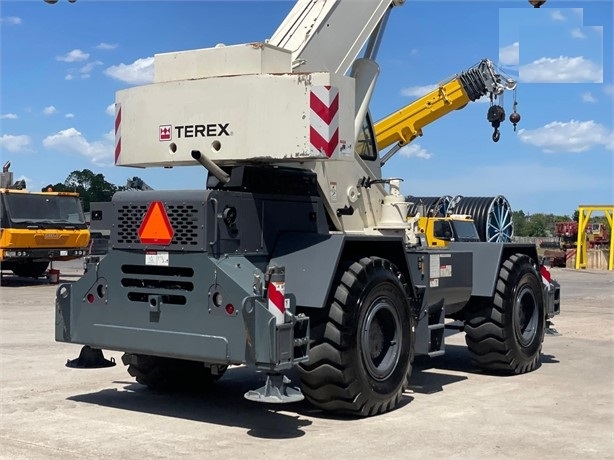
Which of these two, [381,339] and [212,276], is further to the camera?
[381,339]

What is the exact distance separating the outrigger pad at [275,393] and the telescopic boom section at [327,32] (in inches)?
120

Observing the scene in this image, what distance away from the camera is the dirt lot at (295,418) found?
18.9ft

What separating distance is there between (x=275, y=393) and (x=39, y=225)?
16.6 metres

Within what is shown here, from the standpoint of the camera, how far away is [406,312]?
7.36m

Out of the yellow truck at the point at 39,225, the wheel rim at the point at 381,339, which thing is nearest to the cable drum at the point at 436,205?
the yellow truck at the point at 39,225

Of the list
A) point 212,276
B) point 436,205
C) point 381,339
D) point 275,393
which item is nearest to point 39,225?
point 436,205

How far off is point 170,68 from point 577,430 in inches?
188

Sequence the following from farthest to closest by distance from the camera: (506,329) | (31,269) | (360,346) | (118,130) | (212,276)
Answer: (31,269) → (506,329) → (118,130) → (360,346) → (212,276)

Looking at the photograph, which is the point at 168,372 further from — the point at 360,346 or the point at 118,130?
the point at 118,130

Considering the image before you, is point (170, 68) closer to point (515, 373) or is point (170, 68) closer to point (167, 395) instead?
point (167, 395)

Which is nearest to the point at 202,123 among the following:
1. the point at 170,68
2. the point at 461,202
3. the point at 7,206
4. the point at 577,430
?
the point at 170,68

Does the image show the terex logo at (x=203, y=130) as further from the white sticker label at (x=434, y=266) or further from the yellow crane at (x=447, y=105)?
the yellow crane at (x=447, y=105)

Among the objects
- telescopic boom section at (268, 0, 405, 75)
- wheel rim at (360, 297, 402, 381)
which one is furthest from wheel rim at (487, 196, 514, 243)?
wheel rim at (360, 297, 402, 381)

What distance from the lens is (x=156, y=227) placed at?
6.66 metres
